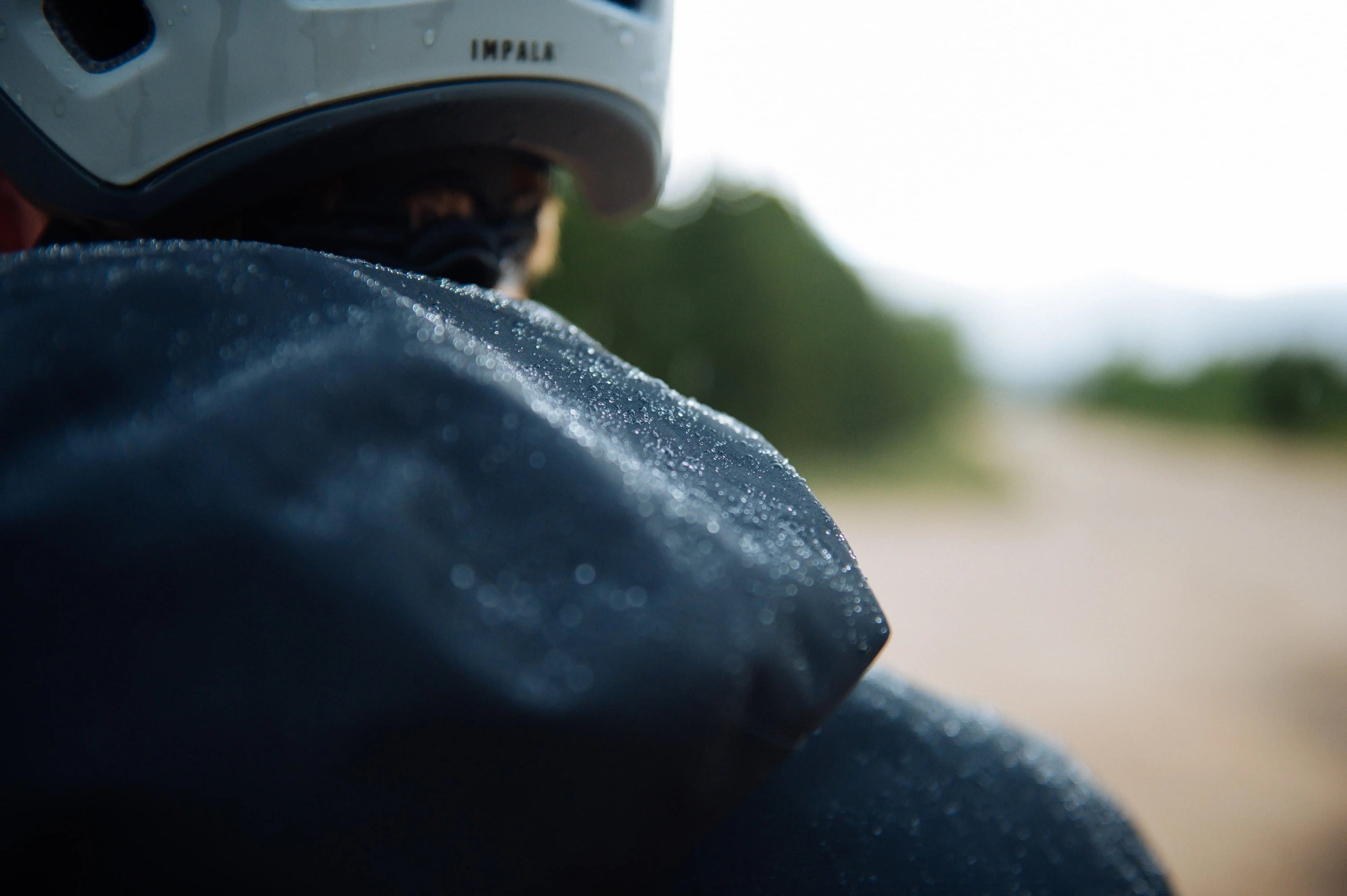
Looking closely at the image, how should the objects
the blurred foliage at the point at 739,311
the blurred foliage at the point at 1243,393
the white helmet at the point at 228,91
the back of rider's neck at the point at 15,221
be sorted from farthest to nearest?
the blurred foliage at the point at 1243,393
the blurred foliage at the point at 739,311
the back of rider's neck at the point at 15,221
the white helmet at the point at 228,91

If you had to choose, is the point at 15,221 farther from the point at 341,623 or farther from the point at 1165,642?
the point at 1165,642

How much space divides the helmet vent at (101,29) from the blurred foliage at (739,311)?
5459 millimetres

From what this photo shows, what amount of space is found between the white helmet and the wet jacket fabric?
33cm

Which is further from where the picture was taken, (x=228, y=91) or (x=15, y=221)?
(x=15, y=221)

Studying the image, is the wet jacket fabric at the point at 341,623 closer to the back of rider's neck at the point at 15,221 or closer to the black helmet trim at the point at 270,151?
the black helmet trim at the point at 270,151

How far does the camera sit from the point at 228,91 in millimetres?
690

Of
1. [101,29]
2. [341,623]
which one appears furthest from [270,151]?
[341,623]

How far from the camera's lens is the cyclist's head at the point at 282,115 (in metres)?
0.69

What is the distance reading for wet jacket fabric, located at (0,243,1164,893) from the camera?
1.15ft

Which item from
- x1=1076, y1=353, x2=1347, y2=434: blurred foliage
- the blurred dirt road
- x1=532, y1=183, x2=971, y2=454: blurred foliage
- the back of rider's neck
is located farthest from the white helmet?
x1=1076, y1=353, x2=1347, y2=434: blurred foliage

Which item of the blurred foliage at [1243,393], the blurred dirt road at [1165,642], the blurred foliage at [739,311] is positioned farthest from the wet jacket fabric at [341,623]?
the blurred foliage at [1243,393]

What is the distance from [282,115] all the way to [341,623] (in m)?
0.52

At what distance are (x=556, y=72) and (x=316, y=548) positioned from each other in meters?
0.59

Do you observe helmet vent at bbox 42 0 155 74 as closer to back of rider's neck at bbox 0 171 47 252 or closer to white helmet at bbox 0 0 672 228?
white helmet at bbox 0 0 672 228
